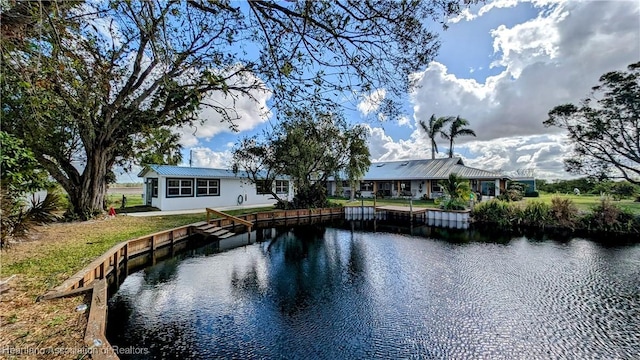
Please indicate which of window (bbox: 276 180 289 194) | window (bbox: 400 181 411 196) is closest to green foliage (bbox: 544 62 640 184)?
window (bbox: 400 181 411 196)

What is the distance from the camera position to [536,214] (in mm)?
15703

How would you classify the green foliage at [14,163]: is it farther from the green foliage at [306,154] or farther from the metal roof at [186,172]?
the green foliage at [306,154]

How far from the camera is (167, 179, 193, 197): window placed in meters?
17.9

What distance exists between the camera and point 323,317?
555 cm

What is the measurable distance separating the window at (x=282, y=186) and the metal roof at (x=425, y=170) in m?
6.99

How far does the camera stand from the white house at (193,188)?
58.1 feet

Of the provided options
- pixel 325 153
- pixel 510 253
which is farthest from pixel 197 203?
pixel 510 253

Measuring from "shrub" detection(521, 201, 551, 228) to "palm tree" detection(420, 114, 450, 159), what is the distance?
1557 centimetres

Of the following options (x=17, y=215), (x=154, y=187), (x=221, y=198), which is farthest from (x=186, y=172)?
(x=17, y=215)

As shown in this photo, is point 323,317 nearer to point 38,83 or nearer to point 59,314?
point 59,314

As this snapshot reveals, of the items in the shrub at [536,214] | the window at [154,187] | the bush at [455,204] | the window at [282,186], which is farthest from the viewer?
the window at [282,186]

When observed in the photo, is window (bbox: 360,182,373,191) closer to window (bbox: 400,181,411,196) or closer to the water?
window (bbox: 400,181,411,196)

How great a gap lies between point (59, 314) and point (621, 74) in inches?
1097

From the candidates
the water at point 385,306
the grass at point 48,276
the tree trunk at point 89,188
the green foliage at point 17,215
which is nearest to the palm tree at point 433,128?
the water at point 385,306
